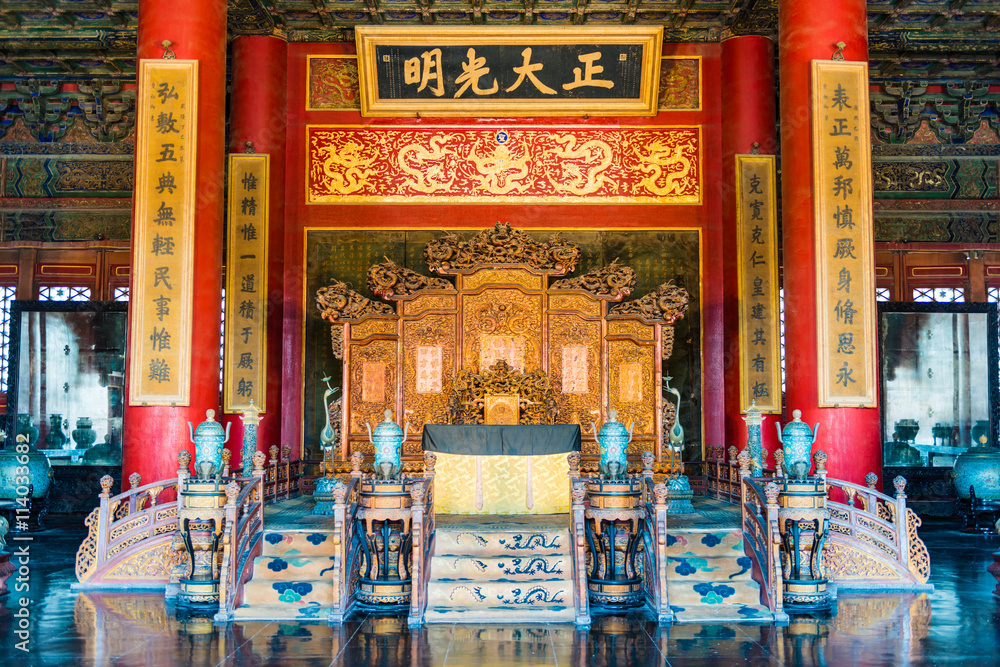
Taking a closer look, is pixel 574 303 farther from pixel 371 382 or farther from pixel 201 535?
pixel 201 535

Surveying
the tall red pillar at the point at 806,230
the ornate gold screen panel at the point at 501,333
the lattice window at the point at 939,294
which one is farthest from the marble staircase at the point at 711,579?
the lattice window at the point at 939,294

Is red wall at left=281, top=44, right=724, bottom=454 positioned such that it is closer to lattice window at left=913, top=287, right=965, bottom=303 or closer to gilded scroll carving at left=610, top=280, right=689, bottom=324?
gilded scroll carving at left=610, top=280, right=689, bottom=324

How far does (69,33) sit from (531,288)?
17.9ft

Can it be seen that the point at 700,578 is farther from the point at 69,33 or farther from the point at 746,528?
the point at 69,33

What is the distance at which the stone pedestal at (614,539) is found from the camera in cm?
529

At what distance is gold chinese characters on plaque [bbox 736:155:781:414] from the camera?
8.49 meters

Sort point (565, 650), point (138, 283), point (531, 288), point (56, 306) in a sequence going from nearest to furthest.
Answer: point (565, 650) → point (138, 283) → point (531, 288) → point (56, 306)

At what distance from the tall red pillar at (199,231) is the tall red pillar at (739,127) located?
197 inches

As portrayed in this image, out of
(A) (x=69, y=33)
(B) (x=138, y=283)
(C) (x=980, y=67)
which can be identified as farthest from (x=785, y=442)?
(A) (x=69, y=33)

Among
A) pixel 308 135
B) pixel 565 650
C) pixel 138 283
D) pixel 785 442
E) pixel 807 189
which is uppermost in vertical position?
pixel 308 135

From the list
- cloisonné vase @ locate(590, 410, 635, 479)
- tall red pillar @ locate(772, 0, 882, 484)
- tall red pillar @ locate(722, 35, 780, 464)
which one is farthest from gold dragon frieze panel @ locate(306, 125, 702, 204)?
cloisonné vase @ locate(590, 410, 635, 479)

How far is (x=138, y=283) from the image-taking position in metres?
6.64

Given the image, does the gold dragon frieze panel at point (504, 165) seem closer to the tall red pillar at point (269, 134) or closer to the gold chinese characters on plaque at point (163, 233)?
the tall red pillar at point (269, 134)

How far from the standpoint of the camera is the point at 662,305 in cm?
834
